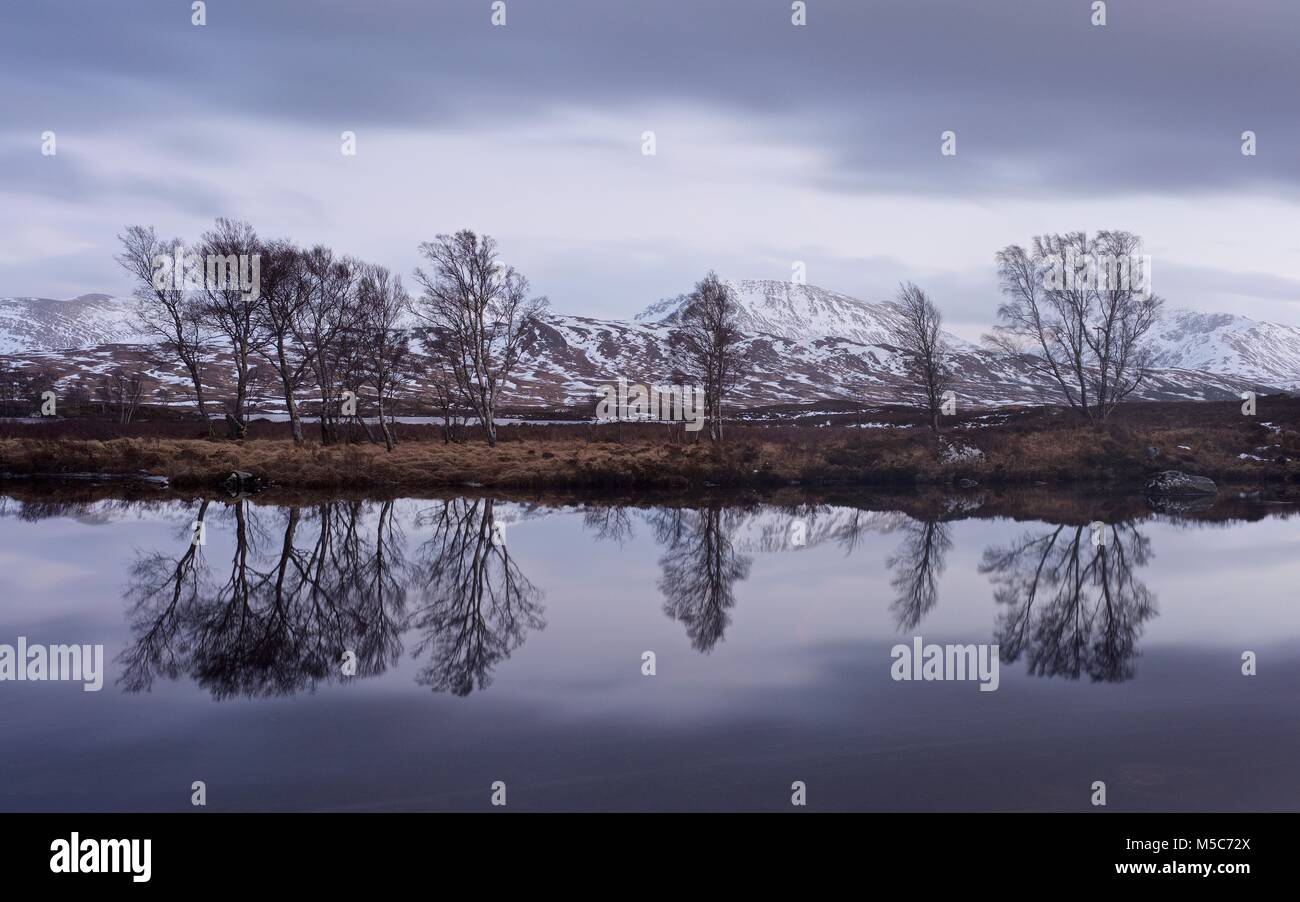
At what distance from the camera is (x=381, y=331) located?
5669 centimetres

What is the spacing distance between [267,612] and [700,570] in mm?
9583

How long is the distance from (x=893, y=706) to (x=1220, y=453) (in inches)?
1782

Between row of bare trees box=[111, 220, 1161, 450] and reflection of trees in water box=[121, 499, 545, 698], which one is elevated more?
row of bare trees box=[111, 220, 1161, 450]

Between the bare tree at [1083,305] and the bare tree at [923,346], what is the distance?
214 inches

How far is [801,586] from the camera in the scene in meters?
20.5

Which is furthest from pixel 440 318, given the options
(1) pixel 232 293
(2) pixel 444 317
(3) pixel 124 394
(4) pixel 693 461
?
(3) pixel 124 394

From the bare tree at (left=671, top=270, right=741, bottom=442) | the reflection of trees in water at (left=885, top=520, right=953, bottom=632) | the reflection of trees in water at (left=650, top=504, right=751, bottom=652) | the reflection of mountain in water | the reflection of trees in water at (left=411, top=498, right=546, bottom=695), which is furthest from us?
the bare tree at (left=671, top=270, right=741, bottom=442)

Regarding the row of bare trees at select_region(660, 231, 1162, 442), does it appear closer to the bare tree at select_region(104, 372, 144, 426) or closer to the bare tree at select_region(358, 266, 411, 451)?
the bare tree at select_region(358, 266, 411, 451)

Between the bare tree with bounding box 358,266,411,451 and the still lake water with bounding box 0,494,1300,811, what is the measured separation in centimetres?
2871

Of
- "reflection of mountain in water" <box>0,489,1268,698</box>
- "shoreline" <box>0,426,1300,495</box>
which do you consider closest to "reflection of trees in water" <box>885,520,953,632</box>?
"reflection of mountain in water" <box>0,489,1268,698</box>

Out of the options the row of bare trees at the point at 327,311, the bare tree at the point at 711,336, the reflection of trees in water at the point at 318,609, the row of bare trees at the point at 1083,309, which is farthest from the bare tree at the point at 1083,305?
the reflection of trees in water at the point at 318,609

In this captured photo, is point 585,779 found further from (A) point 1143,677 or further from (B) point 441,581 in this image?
(B) point 441,581

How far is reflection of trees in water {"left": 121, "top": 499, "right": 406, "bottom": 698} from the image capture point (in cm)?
1385

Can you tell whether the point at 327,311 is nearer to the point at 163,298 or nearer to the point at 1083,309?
the point at 163,298
